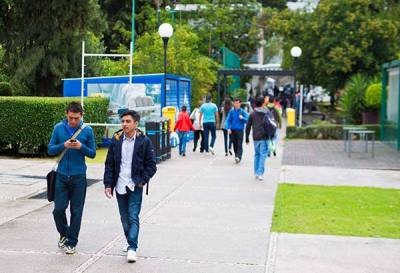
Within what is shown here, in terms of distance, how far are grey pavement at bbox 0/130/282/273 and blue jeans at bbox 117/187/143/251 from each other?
26 cm

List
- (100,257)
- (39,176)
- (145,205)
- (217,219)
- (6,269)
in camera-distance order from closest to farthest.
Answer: (6,269) → (100,257) → (217,219) → (145,205) → (39,176)

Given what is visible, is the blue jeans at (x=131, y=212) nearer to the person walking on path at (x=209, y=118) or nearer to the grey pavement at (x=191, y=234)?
the grey pavement at (x=191, y=234)

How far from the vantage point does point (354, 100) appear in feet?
95.0

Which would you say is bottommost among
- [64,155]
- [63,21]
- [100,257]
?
→ [100,257]

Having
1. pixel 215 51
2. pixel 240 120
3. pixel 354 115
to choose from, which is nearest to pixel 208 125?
pixel 240 120

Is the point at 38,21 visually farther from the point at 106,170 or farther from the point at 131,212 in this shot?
the point at 131,212

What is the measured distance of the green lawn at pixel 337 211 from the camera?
29.7 feet

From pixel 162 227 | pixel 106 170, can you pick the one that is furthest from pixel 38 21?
pixel 106 170

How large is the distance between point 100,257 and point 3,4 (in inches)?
328

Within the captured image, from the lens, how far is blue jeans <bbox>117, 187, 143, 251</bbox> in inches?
282

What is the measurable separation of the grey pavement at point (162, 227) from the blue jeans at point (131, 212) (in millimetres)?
257

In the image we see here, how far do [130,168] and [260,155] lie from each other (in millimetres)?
7026

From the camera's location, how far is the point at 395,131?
22406mm

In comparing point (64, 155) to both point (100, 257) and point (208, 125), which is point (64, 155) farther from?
point (208, 125)
